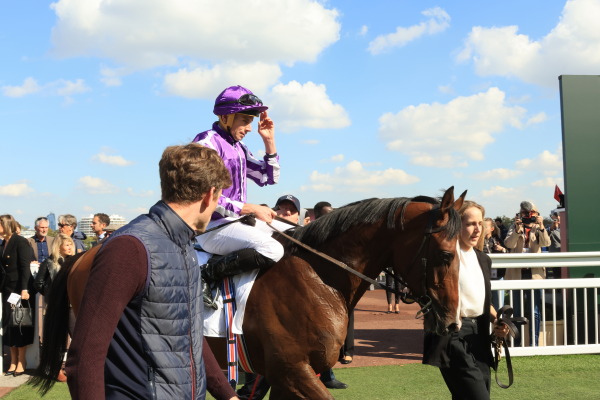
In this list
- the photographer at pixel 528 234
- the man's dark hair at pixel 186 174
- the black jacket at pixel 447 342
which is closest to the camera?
the man's dark hair at pixel 186 174

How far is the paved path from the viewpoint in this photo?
305 inches

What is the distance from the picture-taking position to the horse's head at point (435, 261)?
3.57 m

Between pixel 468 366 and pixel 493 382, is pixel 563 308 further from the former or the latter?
pixel 468 366

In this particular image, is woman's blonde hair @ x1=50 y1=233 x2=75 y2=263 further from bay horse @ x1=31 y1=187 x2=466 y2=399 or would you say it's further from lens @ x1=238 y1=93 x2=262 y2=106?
lens @ x1=238 y1=93 x2=262 y2=106

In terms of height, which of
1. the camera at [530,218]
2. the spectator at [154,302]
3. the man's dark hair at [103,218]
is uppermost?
the man's dark hair at [103,218]

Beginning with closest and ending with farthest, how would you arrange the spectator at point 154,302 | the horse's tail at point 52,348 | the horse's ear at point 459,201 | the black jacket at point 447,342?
the spectator at point 154,302
the horse's tail at point 52,348
the horse's ear at point 459,201
the black jacket at point 447,342

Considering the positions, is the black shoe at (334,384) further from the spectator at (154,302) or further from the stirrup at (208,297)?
the spectator at (154,302)

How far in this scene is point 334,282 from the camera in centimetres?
385

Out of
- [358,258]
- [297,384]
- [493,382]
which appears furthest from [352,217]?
[493,382]

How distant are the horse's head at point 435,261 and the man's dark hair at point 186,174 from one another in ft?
6.26

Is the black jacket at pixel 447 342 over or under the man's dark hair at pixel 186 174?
under

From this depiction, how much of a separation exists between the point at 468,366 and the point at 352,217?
3.73 ft

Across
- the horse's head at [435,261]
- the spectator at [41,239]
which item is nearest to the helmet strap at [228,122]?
the horse's head at [435,261]

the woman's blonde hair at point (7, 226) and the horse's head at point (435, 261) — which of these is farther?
the woman's blonde hair at point (7, 226)
